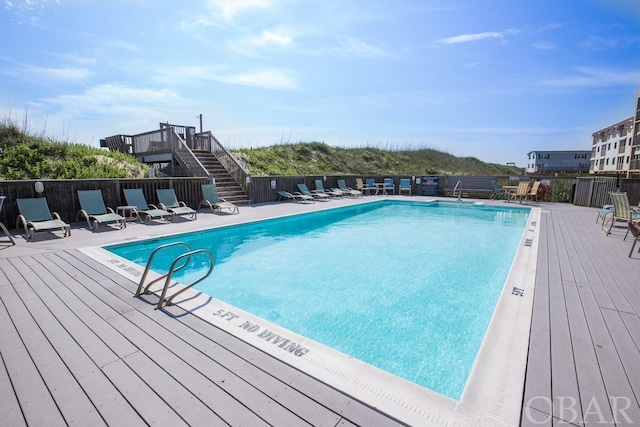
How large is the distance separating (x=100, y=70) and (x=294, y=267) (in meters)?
12.3

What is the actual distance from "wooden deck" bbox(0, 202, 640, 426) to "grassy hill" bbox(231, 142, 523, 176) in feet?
51.0

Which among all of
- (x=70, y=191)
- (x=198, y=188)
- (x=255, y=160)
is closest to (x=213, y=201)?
(x=198, y=188)

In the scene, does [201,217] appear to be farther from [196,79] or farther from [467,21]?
[467,21]

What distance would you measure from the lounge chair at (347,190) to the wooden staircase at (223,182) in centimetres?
519

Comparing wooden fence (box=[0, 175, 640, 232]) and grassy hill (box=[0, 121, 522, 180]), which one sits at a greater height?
grassy hill (box=[0, 121, 522, 180])

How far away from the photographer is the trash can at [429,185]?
15.3 m

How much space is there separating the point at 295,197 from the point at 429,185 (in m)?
7.31

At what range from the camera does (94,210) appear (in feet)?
22.5

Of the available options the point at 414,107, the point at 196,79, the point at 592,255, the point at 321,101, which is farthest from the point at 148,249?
the point at 414,107

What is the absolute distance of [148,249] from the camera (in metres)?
5.50

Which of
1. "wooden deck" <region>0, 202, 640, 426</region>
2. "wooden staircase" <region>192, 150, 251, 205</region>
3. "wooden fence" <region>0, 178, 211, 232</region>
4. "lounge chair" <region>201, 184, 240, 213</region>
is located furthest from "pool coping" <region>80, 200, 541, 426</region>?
"wooden staircase" <region>192, 150, 251, 205</region>

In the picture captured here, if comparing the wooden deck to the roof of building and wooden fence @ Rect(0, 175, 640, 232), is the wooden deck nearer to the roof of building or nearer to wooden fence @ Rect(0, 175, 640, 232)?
wooden fence @ Rect(0, 175, 640, 232)

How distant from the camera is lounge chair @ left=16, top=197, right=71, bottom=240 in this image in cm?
560

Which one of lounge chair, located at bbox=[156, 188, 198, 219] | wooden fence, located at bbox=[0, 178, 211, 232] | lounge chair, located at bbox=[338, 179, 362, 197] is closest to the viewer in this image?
wooden fence, located at bbox=[0, 178, 211, 232]
